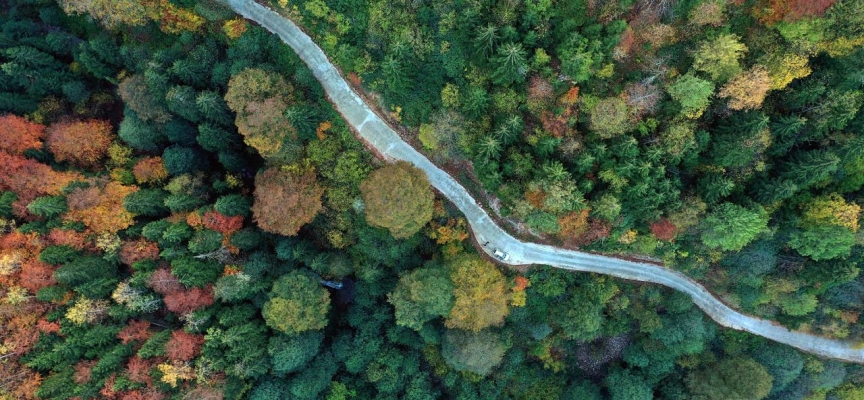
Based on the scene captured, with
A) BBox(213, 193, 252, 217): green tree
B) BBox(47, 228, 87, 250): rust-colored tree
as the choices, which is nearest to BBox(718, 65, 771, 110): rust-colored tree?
BBox(213, 193, 252, 217): green tree

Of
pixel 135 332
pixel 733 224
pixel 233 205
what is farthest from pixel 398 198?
pixel 733 224

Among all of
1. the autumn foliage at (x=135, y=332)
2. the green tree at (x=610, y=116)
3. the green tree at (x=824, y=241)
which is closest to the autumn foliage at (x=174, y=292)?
the autumn foliage at (x=135, y=332)

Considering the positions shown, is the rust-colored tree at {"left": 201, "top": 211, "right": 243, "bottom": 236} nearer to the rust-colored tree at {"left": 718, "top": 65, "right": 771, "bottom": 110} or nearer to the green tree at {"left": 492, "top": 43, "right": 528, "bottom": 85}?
the green tree at {"left": 492, "top": 43, "right": 528, "bottom": 85}

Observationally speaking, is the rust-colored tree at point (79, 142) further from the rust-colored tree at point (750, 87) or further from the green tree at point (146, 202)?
the rust-colored tree at point (750, 87)

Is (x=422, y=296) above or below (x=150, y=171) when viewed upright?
below

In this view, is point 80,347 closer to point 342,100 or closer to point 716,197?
point 342,100

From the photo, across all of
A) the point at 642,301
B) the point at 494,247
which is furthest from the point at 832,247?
the point at 494,247

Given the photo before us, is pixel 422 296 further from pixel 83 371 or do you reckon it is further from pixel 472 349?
pixel 83 371
